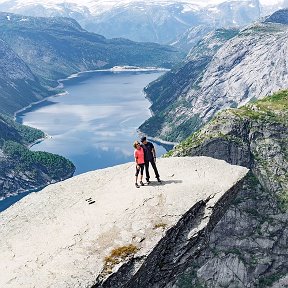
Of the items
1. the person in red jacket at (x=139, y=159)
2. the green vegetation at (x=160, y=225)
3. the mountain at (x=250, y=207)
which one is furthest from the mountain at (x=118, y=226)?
the mountain at (x=250, y=207)

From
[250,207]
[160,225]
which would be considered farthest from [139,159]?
[250,207]

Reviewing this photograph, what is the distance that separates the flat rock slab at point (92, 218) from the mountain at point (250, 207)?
118 metres

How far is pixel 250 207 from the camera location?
17550 cm

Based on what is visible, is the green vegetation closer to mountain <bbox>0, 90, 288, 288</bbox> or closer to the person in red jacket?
mountain <bbox>0, 90, 288, 288</bbox>

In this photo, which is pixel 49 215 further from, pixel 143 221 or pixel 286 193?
pixel 286 193

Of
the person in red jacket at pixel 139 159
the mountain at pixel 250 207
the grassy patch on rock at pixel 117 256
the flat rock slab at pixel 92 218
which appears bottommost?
the mountain at pixel 250 207

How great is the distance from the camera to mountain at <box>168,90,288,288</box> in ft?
545

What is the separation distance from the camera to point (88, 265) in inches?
1346

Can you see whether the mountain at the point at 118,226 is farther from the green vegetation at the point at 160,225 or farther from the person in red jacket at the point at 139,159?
the person in red jacket at the point at 139,159

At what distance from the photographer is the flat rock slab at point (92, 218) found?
3428 centimetres

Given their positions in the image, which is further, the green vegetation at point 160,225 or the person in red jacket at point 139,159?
the person in red jacket at point 139,159

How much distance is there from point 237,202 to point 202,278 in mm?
29079

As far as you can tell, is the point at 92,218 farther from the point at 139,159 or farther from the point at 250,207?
the point at 250,207

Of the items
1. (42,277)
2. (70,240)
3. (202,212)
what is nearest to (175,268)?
(202,212)
